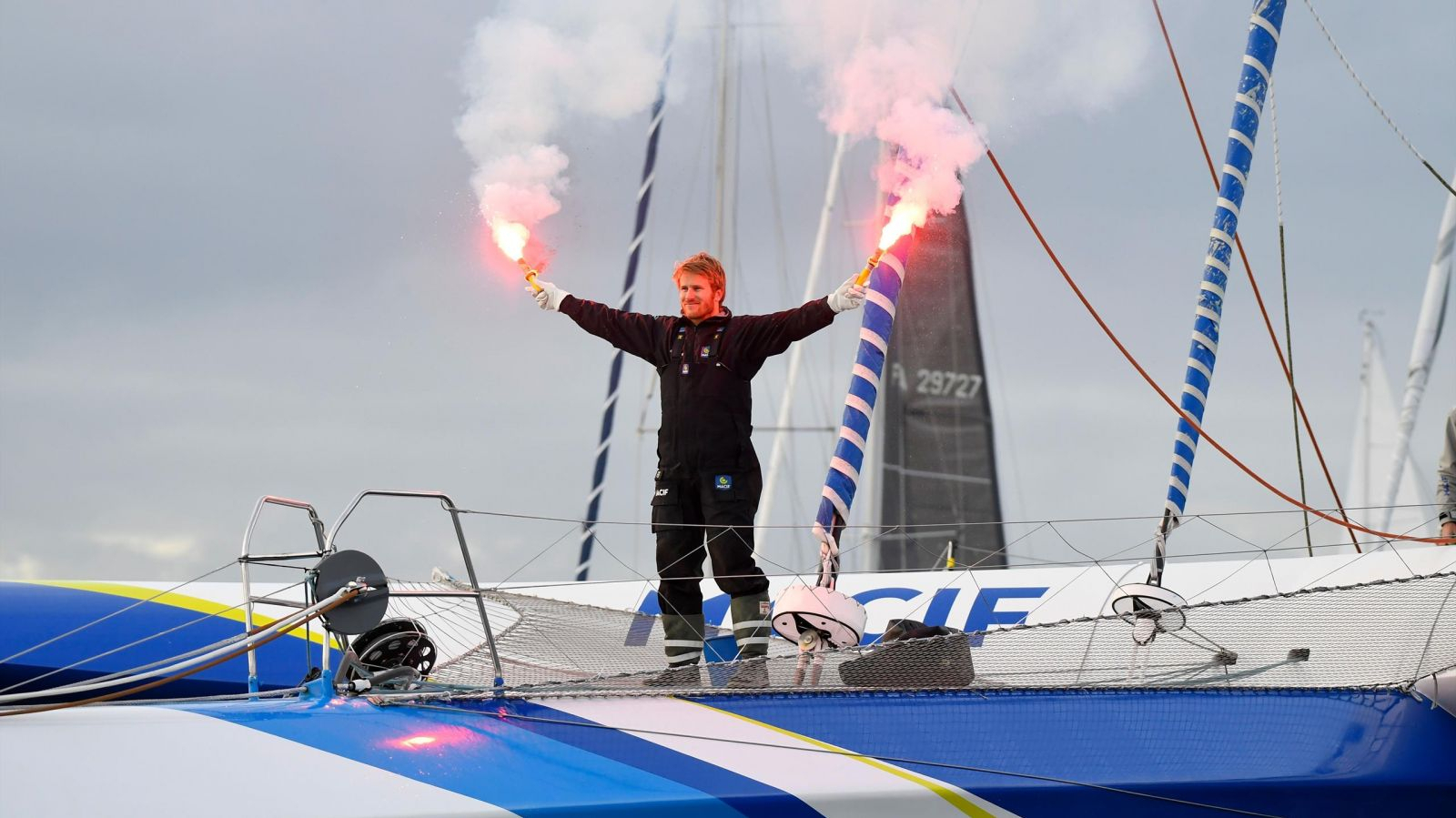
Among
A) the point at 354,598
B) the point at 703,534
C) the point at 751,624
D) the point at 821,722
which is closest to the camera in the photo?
the point at 354,598

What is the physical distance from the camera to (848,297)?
3617 millimetres

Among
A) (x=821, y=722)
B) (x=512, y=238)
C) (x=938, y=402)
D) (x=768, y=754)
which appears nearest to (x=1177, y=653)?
(x=821, y=722)

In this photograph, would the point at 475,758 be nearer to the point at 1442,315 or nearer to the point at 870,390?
the point at 870,390

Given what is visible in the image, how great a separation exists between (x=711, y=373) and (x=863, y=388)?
616 mm

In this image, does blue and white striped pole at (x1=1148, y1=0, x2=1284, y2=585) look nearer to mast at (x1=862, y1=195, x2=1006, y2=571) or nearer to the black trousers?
the black trousers

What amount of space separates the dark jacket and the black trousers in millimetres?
39

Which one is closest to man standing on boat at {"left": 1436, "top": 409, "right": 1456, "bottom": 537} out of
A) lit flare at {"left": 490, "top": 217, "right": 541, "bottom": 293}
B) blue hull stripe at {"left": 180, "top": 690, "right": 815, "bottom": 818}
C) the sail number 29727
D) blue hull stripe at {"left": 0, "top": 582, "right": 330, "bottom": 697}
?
blue hull stripe at {"left": 180, "top": 690, "right": 815, "bottom": 818}

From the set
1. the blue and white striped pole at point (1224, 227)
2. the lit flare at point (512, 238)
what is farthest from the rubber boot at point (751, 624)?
the blue and white striped pole at point (1224, 227)

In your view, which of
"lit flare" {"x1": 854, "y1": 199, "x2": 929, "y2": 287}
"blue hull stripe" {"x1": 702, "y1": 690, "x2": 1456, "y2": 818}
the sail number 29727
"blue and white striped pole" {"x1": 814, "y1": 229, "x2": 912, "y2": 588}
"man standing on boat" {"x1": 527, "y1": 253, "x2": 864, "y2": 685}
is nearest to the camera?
"blue hull stripe" {"x1": 702, "y1": 690, "x2": 1456, "y2": 818}

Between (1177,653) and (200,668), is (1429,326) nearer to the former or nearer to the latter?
(1177,653)

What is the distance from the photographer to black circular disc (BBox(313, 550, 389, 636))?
2.87m

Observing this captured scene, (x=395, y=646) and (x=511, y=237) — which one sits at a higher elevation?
(x=511, y=237)

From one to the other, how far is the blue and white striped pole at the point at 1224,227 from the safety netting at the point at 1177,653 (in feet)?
4.19

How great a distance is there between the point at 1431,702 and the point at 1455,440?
1.02m
